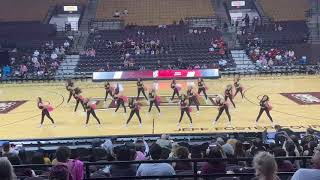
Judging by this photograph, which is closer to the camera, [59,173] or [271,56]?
[59,173]

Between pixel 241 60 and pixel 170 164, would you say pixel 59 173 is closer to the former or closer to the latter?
pixel 170 164

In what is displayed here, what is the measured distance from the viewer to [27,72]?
128ft

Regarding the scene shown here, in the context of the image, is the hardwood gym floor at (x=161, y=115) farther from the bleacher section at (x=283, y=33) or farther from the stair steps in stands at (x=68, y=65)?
the bleacher section at (x=283, y=33)

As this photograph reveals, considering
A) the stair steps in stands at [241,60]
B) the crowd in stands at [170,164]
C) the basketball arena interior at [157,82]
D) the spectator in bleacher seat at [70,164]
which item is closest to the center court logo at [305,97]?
the basketball arena interior at [157,82]

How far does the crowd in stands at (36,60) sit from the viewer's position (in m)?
38.5

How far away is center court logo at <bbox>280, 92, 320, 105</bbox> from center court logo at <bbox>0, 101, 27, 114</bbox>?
1484cm

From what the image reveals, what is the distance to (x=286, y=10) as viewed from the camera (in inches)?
1948

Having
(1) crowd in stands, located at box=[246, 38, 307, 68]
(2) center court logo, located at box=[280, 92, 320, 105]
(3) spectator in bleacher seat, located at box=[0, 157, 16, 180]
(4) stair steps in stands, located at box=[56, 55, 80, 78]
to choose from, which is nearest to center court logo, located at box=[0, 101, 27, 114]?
(4) stair steps in stands, located at box=[56, 55, 80, 78]

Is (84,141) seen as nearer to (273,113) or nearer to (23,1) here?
(273,113)

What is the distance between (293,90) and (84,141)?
58.3 feet

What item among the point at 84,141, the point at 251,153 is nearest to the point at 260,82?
the point at 84,141

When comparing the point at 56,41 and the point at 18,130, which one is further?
the point at 56,41

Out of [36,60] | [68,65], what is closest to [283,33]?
[68,65]

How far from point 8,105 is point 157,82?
11094 mm
